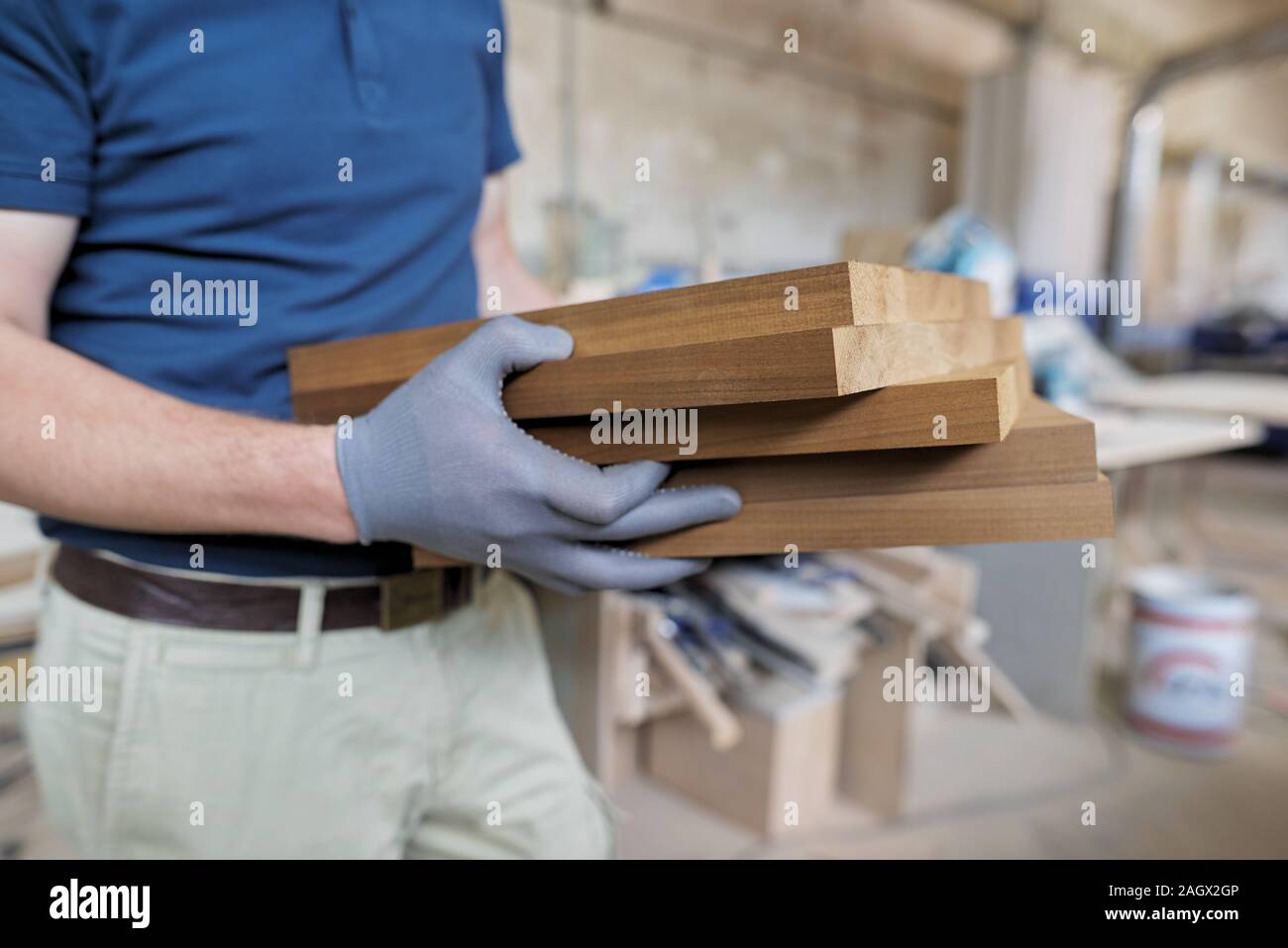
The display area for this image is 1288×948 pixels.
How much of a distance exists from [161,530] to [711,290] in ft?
1.54

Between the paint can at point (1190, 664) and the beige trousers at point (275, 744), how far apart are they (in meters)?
1.89

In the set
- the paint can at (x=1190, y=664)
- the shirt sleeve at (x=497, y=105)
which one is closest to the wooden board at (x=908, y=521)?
the shirt sleeve at (x=497, y=105)

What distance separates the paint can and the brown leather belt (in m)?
2.04

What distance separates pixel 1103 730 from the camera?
7.43 feet

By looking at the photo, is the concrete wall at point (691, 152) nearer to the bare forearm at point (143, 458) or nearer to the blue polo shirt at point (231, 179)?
the blue polo shirt at point (231, 179)

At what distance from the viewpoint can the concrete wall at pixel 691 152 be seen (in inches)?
126

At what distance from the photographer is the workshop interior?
0.59 meters

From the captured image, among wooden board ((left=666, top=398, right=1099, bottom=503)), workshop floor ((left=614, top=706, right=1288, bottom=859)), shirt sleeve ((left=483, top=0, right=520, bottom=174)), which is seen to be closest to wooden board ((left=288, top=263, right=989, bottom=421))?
wooden board ((left=666, top=398, right=1099, bottom=503))

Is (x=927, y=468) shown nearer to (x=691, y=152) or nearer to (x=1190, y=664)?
(x=1190, y=664)

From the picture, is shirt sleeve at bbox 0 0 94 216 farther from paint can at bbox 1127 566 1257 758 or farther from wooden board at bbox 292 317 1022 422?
paint can at bbox 1127 566 1257 758

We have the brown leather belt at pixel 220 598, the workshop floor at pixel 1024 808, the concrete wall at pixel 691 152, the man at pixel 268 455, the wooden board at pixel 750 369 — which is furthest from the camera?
the concrete wall at pixel 691 152

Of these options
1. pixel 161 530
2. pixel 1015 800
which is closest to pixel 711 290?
pixel 161 530

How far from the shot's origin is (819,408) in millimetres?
583
